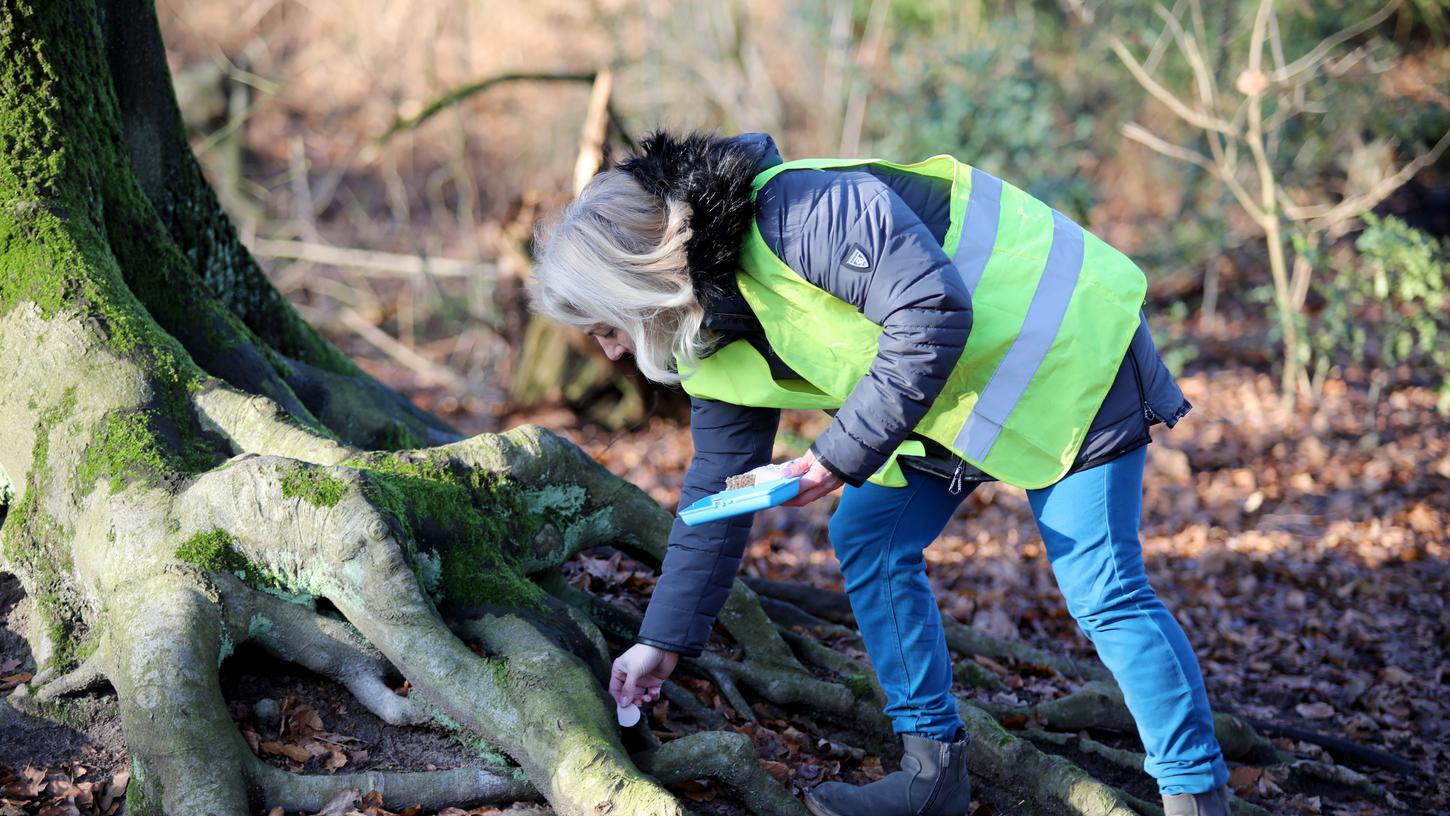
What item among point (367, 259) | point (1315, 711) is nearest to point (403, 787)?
point (1315, 711)

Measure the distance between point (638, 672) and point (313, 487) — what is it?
974 mm

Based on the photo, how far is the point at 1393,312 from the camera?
29.4ft

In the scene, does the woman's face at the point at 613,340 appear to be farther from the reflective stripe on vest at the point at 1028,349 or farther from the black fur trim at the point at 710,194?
the reflective stripe on vest at the point at 1028,349

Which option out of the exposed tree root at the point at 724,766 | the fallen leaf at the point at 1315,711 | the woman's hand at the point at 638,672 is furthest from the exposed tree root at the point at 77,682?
the fallen leaf at the point at 1315,711

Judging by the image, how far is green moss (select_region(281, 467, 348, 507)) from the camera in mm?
2971

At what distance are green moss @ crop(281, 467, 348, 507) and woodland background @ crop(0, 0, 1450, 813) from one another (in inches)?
22.4

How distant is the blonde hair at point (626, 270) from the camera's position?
2.72m

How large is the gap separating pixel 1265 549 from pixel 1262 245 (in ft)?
22.7

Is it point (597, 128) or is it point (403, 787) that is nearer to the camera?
point (403, 787)

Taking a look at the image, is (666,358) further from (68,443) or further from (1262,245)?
(1262,245)

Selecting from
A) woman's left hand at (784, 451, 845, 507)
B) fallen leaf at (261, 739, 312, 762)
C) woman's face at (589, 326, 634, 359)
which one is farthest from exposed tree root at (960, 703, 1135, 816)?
fallen leaf at (261, 739, 312, 762)

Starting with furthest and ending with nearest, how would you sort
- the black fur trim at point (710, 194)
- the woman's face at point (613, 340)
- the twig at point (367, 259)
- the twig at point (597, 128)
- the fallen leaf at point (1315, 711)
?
the twig at point (367, 259) → the twig at point (597, 128) → the fallen leaf at point (1315, 711) → the woman's face at point (613, 340) → the black fur trim at point (710, 194)

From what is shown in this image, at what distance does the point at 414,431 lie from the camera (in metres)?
4.82

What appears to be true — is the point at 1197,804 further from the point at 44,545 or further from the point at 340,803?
the point at 44,545
